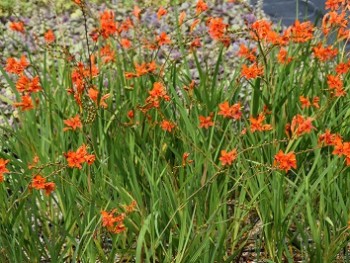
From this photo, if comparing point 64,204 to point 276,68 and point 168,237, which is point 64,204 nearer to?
point 168,237

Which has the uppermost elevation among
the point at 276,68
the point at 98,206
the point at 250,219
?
the point at 276,68

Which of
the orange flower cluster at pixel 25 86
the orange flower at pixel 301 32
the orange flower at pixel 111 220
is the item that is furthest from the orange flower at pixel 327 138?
the orange flower cluster at pixel 25 86

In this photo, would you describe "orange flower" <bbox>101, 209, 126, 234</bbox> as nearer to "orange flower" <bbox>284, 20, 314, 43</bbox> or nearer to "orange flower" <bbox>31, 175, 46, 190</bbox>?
"orange flower" <bbox>31, 175, 46, 190</bbox>

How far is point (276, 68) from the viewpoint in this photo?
173 inches

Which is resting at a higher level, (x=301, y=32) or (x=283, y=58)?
(x=301, y=32)

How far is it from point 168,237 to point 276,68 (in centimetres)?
143

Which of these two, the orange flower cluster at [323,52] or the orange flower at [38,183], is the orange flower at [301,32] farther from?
the orange flower at [38,183]

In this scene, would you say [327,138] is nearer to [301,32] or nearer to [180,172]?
[180,172]

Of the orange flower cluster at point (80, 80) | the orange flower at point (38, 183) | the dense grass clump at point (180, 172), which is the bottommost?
the dense grass clump at point (180, 172)

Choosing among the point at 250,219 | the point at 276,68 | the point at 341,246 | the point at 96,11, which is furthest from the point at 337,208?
the point at 96,11

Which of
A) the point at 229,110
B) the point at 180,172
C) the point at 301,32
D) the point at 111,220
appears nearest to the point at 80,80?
the point at 180,172

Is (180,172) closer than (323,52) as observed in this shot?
Yes

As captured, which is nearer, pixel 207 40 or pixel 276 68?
pixel 276 68

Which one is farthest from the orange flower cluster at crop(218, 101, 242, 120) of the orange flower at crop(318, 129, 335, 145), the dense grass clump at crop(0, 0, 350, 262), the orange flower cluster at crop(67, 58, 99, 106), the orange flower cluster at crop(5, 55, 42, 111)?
the orange flower cluster at crop(5, 55, 42, 111)
